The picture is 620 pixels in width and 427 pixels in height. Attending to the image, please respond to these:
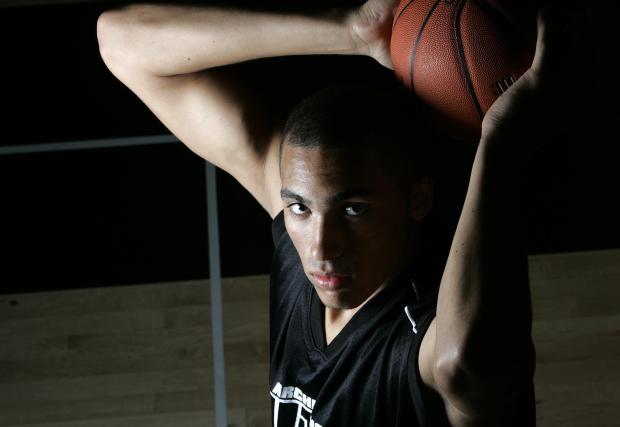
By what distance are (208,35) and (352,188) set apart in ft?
1.49

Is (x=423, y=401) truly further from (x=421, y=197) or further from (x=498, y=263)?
(x=421, y=197)

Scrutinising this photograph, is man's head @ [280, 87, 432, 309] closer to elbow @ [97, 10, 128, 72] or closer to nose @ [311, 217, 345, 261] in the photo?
nose @ [311, 217, 345, 261]

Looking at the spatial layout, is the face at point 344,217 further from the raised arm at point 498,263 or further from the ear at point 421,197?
the raised arm at point 498,263

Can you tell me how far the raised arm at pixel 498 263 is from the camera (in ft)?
4.24

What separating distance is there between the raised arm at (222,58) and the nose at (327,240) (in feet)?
1.05

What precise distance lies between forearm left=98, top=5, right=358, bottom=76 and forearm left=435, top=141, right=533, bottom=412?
426mm

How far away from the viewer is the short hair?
5.15 feet

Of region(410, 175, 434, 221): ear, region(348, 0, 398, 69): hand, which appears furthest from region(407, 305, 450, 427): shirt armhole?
region(348, 0, 398, 69): hand

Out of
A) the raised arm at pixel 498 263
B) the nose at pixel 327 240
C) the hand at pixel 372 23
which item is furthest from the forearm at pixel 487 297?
the hand at pixel 372 23

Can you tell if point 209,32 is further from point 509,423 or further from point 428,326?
point 509,423

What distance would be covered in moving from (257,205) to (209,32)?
197 cm

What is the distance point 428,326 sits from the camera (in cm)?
150

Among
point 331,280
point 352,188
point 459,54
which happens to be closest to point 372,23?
point 459,54

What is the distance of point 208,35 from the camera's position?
1.76 meters
